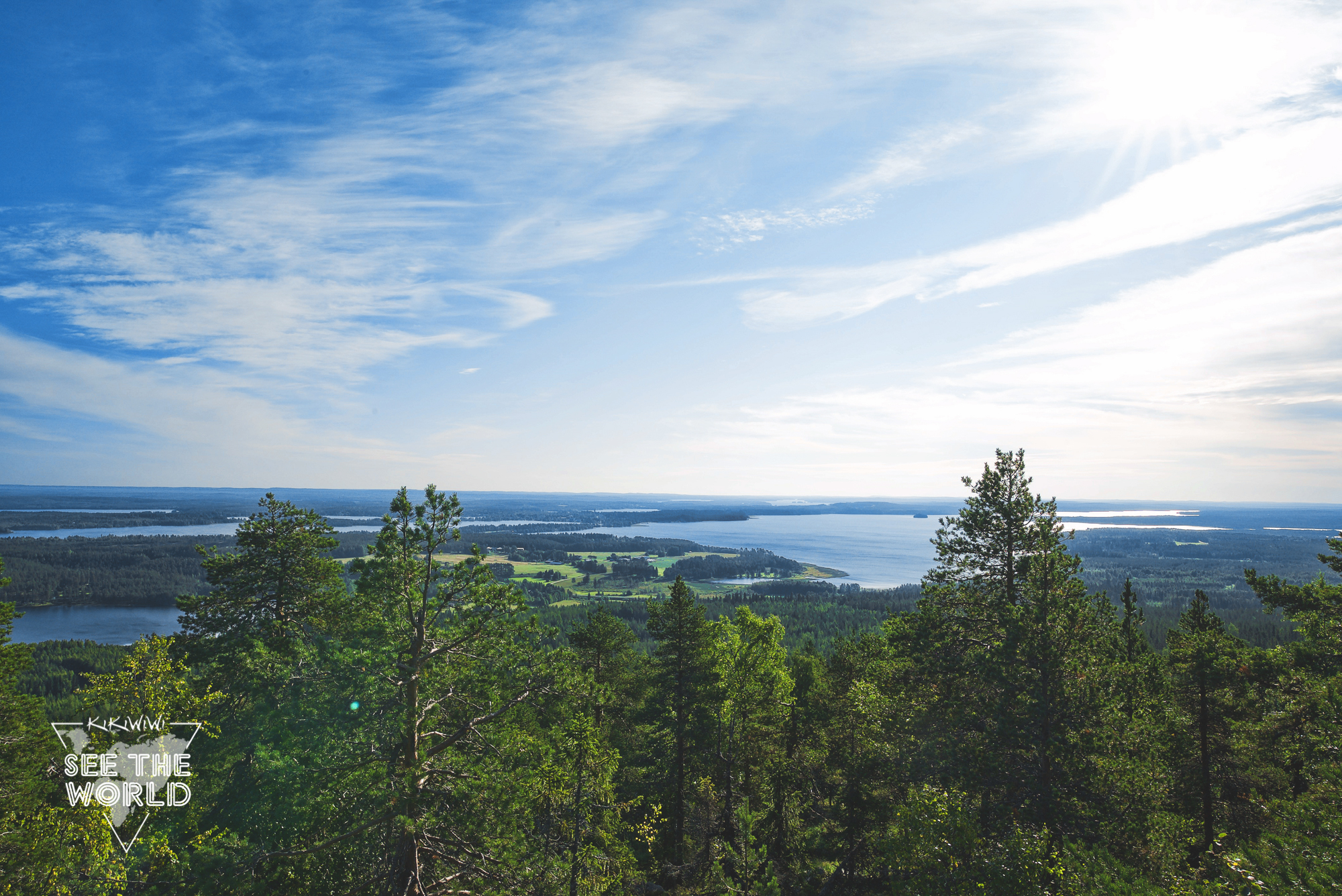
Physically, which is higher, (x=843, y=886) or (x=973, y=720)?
(x=973, y=720)

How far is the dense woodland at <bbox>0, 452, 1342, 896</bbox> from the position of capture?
35.8 feet

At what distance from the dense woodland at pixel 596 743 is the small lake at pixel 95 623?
109158mm

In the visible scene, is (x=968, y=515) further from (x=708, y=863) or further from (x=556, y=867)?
(x=708, y=863)

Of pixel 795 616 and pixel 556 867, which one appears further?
pixel 795 616

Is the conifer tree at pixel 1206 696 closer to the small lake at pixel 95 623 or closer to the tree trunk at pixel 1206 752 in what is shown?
the tree trunk at pixel 1206 752

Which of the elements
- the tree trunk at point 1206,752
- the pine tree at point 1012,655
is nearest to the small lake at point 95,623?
the pine tree at point 1012,655

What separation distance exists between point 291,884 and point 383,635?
514 cm

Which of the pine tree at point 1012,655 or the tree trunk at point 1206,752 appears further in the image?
the tree trunk at point 1206,752

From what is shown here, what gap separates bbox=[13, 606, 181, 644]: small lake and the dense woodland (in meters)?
109

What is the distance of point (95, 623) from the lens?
392 ft

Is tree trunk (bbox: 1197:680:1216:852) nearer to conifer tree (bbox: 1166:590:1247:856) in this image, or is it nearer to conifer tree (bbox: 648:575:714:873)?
conifer tree (bbox: 1166:590:1247:856)

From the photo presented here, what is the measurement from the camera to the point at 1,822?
1255 centimetres

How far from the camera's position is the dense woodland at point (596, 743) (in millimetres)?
10898

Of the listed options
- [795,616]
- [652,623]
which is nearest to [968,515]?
[652,623]
